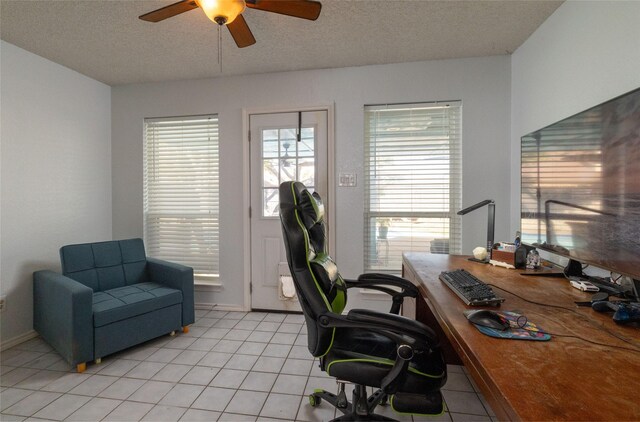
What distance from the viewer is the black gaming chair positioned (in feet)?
3.51

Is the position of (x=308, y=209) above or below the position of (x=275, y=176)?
below

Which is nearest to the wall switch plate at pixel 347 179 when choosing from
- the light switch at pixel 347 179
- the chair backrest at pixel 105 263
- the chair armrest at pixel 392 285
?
the light switch at pixel 347 179

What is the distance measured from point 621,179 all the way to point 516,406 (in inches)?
42.5

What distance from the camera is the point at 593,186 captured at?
125 cm

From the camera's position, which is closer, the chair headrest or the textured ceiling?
the chair headrest

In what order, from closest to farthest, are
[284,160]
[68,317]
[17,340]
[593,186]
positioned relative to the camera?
[593,186] < [68,317] < [17,340] < [284,160]

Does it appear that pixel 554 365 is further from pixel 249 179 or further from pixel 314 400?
pixel 249 179

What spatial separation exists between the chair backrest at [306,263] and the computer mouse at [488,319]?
21.8 inches

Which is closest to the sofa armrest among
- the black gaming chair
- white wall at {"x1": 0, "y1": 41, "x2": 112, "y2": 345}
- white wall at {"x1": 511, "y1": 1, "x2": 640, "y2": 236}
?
white wall at {"x1": 0, "y1": 41, "x2": 112, "y2": 345}

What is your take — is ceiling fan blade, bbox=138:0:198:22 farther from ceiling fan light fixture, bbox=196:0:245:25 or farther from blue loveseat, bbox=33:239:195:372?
blue loveseat, bbox=33:239:195:372

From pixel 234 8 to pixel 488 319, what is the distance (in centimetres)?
176

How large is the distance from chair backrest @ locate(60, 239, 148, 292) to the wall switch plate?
6.79 ft

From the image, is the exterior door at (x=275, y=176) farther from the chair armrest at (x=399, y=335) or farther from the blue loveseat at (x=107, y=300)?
the chair armrest at (x=399, y=335)

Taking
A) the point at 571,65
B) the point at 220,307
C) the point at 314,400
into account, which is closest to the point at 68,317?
the point at 220,307
